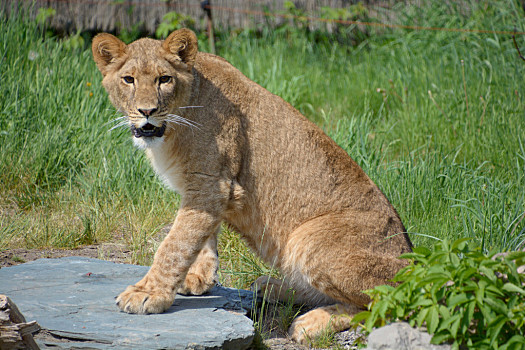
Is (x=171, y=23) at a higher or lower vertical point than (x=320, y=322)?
higher

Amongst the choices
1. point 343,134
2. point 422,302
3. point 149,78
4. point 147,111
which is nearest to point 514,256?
point 422,302

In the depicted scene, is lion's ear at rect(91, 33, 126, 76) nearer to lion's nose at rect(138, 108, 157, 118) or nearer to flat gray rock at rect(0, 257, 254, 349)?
lion's nose at rect(138, 108, 157, 118)

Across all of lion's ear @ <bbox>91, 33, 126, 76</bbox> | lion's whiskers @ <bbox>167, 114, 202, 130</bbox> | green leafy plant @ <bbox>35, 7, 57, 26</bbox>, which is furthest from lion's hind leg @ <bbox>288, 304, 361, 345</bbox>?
green leafy plant @ <bbox>35, 7, 57, 26</bbox>

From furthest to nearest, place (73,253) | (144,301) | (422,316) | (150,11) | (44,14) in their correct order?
(150,11)
(44,14)
(73,253)
(144,301)
(422,316)

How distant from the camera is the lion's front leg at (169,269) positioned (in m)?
3.62

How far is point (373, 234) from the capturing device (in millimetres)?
4023

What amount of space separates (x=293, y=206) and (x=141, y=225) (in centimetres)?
184

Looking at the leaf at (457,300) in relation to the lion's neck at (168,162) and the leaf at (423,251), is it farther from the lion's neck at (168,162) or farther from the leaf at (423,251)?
the lion's neck at (168,162)

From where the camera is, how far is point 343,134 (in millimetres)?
6535

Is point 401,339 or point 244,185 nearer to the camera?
point 401,339

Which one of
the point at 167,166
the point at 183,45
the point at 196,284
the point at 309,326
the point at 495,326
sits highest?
the point at 183,45

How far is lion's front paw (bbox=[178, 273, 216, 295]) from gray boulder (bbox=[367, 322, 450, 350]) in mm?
1506

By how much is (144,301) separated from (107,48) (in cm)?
162

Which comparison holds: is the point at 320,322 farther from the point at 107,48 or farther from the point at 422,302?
the point at 107,48
